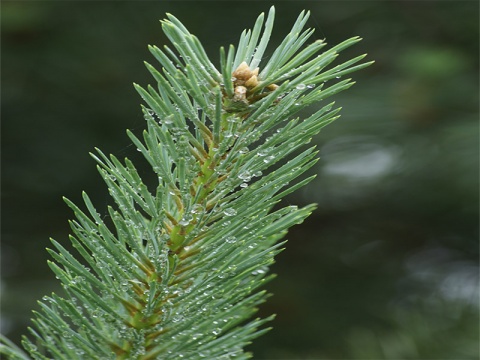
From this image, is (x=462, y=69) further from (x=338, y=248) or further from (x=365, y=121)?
(x=338, y=248)

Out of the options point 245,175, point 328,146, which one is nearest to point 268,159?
point 245,175

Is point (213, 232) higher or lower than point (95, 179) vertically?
lower

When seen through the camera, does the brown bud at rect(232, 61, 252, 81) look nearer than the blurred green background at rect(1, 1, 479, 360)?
Yes

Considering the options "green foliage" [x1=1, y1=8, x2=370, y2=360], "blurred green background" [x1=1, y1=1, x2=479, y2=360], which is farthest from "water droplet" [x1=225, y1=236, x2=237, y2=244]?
"blurred green background" [x1=1, y1=1, x2=479, y2=360]

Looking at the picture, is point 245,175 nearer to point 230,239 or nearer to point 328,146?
point 230,239

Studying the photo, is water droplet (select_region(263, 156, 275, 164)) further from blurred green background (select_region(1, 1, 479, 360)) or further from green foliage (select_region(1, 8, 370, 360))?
blurred green background (select_region(1, 1, 479, 360))

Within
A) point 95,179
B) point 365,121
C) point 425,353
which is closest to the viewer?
point 425,353

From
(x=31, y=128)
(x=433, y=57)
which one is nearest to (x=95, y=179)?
(x=31, y=128)

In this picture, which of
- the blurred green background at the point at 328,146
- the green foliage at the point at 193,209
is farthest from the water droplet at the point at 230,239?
the blurred green background at the point at 328,146
